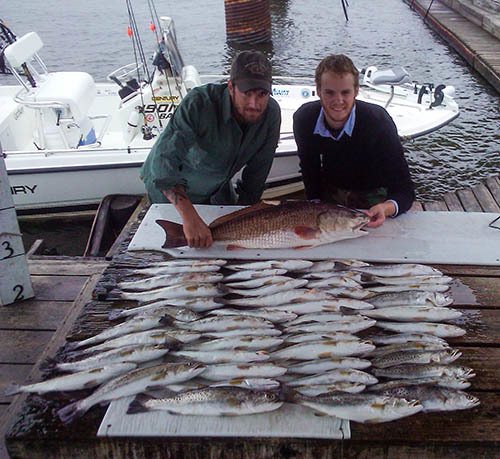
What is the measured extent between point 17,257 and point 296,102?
616 cm

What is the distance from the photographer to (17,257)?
3.09 meters

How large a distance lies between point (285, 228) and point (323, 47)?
16732 mm

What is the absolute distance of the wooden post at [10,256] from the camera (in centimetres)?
297

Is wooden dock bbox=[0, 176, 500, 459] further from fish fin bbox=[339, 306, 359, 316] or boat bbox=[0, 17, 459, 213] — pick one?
boat bbox=[0, 17, 459, 213]

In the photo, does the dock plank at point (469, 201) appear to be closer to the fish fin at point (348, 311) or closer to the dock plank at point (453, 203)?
the dock plank at point (453, 203)

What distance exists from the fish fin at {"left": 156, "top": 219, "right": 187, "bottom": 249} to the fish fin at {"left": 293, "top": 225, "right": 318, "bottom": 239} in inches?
25.6

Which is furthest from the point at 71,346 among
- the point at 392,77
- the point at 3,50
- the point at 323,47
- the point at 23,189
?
the point at 323,47

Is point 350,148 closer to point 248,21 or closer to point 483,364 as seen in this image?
point 483,364

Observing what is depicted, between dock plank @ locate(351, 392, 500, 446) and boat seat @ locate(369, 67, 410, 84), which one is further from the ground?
dock plank @ locate(351, 392, 500, 446)

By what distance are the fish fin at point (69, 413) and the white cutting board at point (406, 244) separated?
1.16 meters

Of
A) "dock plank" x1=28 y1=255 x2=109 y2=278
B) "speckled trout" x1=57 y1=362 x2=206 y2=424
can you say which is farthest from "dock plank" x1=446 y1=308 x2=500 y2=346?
"dock plank" x1=28 y1=255 x2=109 y2=278

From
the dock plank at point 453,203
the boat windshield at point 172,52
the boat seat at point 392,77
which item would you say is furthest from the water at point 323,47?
the boat windshield at point 172,52

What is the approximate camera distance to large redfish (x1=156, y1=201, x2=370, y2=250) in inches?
117

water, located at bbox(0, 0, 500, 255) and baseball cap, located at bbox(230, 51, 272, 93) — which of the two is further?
water, located at bbox(0, 0, 500, 255)
